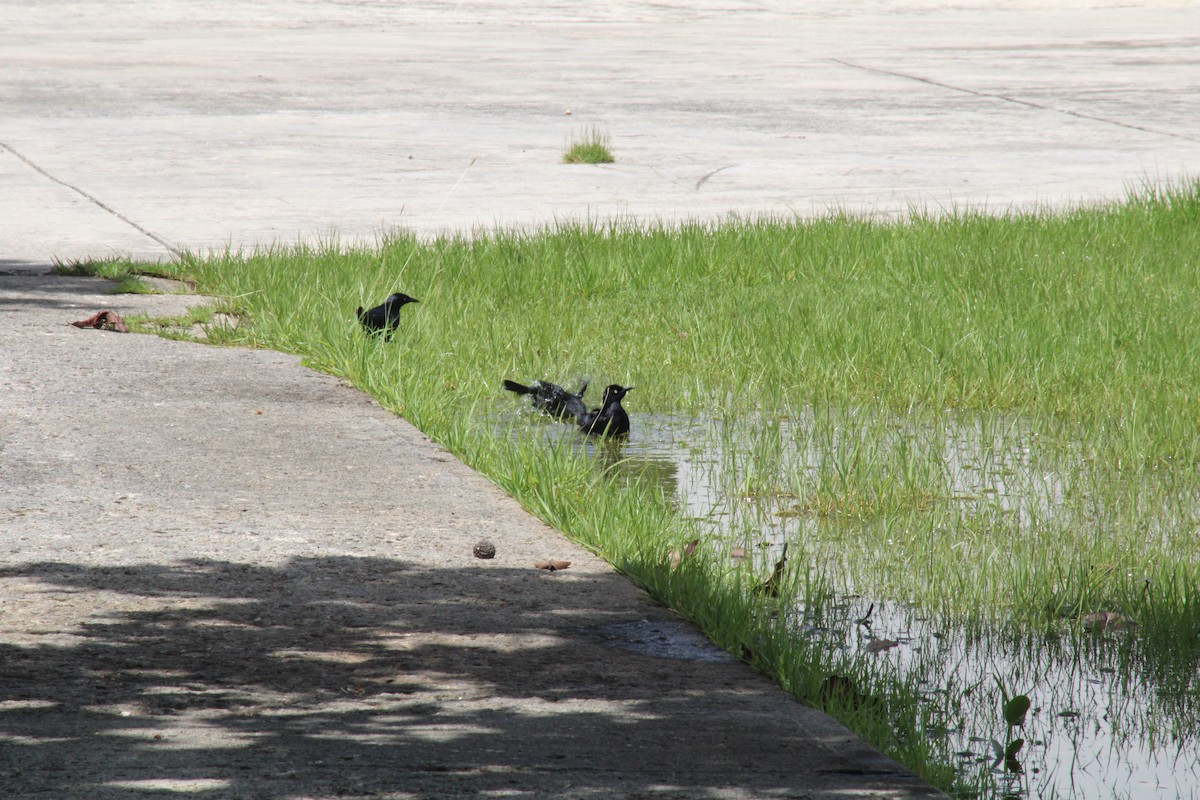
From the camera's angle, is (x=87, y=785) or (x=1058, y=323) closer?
(x=87, y=785)

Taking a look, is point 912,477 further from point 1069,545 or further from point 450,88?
point 450,88

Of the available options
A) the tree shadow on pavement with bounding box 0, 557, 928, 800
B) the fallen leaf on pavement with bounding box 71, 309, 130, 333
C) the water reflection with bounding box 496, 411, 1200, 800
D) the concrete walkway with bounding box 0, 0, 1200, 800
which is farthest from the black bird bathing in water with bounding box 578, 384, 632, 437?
the fallen leaf on pavement with bounding box 71, 309, 130, 333

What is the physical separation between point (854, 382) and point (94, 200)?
21.8 ft

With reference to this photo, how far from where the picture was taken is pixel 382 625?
3.77m

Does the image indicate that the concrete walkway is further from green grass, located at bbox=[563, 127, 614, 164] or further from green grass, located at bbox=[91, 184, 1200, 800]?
green grass, located at bbox=[91, 184, 1200, 800]

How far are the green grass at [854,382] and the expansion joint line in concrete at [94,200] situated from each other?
975 millimetres

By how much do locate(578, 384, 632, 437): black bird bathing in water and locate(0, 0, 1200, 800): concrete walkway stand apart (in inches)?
29.7

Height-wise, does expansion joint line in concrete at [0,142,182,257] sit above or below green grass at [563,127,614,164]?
below

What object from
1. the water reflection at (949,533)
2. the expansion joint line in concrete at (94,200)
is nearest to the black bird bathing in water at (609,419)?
the water reflection at (949,533)

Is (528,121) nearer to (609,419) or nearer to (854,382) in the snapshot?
(854,382)

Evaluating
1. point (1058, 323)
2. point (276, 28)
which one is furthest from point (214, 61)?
point (1058, 323)

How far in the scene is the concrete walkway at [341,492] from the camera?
10.1 feet

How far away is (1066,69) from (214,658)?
2019 centimetres

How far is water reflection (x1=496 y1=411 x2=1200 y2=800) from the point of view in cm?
348
